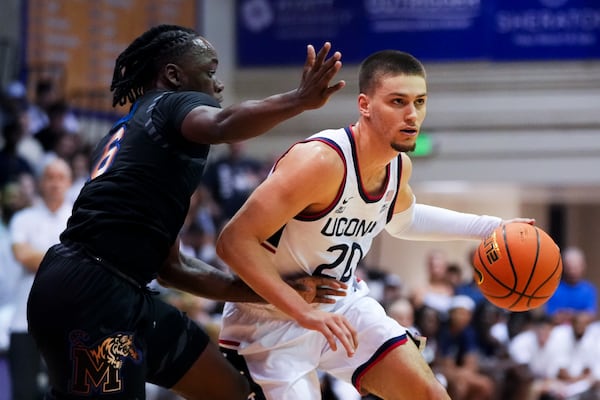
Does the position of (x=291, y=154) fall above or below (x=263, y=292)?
above

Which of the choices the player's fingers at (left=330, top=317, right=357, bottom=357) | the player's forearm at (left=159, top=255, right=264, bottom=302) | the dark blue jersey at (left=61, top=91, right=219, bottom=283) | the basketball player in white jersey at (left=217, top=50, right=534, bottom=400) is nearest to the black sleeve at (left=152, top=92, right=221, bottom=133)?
the dark blue jersey at (left=61, top=91, right=219, bottom=283)

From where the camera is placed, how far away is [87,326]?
4.04 metres

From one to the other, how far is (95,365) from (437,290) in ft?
23.5

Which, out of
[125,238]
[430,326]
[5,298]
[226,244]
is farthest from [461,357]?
[125,238]

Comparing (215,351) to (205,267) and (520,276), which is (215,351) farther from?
(520,276)

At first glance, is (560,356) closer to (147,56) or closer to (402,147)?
(402,147)

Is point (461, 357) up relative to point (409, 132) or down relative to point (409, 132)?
down

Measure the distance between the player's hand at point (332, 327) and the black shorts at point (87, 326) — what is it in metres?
0.69

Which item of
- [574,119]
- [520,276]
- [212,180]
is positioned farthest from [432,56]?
[520,276]

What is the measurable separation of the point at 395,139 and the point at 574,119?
439 inches

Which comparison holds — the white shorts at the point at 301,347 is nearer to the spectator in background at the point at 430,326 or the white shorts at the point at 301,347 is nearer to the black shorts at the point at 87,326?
the black shorts at the point at 87,326

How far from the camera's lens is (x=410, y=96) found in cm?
441

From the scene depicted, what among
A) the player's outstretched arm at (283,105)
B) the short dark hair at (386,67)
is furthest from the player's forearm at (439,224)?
the player's outstretched arm at (283,105)

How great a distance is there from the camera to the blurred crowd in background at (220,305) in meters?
7.30
